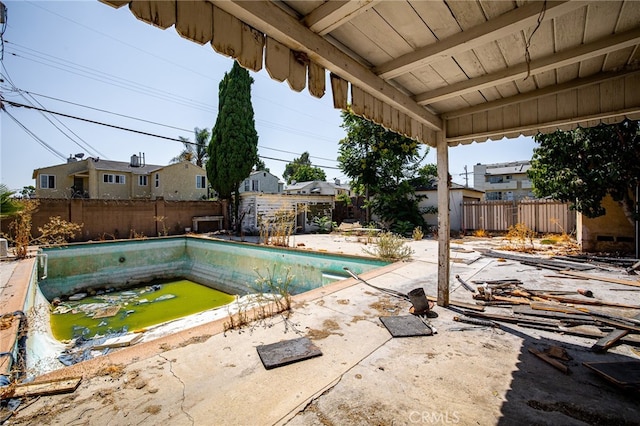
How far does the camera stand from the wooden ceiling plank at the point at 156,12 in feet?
3.19

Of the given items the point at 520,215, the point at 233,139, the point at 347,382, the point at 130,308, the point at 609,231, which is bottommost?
the point at 130,308

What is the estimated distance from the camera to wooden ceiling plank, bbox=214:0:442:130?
125 centimetres

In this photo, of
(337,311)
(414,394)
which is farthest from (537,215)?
(414,394)

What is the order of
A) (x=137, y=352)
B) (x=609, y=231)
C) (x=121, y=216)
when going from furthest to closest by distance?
(x=121, y=216) → (x=609, y=231) → (x=137, y=352)

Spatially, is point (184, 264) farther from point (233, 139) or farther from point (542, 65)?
point (542, 65)

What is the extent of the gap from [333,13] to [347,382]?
2.27 metres

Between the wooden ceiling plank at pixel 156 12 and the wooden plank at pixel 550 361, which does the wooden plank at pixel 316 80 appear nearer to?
the wooden ceiling plank at pixel 156 12

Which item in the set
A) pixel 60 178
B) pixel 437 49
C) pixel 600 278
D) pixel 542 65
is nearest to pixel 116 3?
pixel 437 49

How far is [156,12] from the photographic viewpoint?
1.03m

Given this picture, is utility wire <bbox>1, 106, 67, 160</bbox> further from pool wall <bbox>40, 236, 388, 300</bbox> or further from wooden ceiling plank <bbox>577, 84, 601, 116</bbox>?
wooden ceiling plank <bbox>577, 84, 601, 116</bbox>

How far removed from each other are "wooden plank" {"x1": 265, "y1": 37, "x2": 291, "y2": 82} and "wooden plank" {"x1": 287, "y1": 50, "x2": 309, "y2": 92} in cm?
3

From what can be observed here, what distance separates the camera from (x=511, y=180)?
33406 mm

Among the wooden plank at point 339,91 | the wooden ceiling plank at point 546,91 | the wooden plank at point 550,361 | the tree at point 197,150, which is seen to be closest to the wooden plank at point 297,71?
the wooden plank at point 339,91

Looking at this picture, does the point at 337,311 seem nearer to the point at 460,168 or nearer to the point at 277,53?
the point at 277,53
